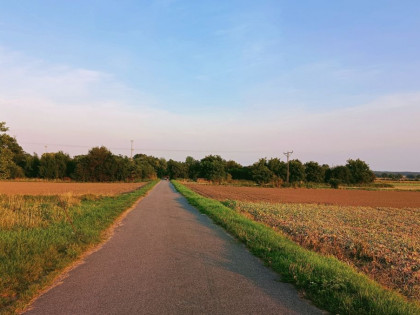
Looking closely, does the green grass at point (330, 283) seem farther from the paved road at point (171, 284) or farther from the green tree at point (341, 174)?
the green tree at point (341, 174)

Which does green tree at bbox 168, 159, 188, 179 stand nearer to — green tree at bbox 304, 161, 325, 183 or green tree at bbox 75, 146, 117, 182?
green tree at bbox 304, 161, 325, 183

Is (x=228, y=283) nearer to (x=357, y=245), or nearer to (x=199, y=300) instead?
(x=199, y=300)

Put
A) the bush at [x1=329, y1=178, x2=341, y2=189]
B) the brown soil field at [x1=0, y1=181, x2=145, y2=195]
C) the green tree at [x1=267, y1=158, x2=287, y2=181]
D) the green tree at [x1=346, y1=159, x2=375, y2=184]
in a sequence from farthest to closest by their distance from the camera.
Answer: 1. the green tree at [x1=346, y1=159, x2=375, y2=184]
2. the green tree at [x1=267, y1=158, x2=287, y2=181]
3. the bush at [x1=329, y1=178, x2=341, y2=189]
4. the brown soil field at [x1=0, y1=181, x2=145, y2=195]

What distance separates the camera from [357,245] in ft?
31.8

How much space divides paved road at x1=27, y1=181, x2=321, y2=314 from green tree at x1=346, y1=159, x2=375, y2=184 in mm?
98485

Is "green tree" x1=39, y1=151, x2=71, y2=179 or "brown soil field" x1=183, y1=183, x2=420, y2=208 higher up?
"green tree" x1=39, y1=151, x2=71, y2=179

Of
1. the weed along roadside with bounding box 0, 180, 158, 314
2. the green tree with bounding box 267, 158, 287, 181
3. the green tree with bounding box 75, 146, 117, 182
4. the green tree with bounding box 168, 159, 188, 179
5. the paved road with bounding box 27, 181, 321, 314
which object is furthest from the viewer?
the green tree with bounding box 168, 159, 188, 179

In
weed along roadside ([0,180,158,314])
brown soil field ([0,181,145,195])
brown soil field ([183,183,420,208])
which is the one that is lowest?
brown soil field ([183,183,420,208])

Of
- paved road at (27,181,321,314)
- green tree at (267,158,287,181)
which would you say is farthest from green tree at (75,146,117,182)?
paved road at (27,181,321,314)

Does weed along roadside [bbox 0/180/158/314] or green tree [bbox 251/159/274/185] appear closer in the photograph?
weed along roadside [bbox 0/180/158/314]

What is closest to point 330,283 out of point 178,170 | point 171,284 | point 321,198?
point 171,284

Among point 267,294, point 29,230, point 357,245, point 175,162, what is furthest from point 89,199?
point 175,162

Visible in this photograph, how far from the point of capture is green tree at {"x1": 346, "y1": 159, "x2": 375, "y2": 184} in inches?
3814

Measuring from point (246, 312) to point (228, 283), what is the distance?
1.31 meters
